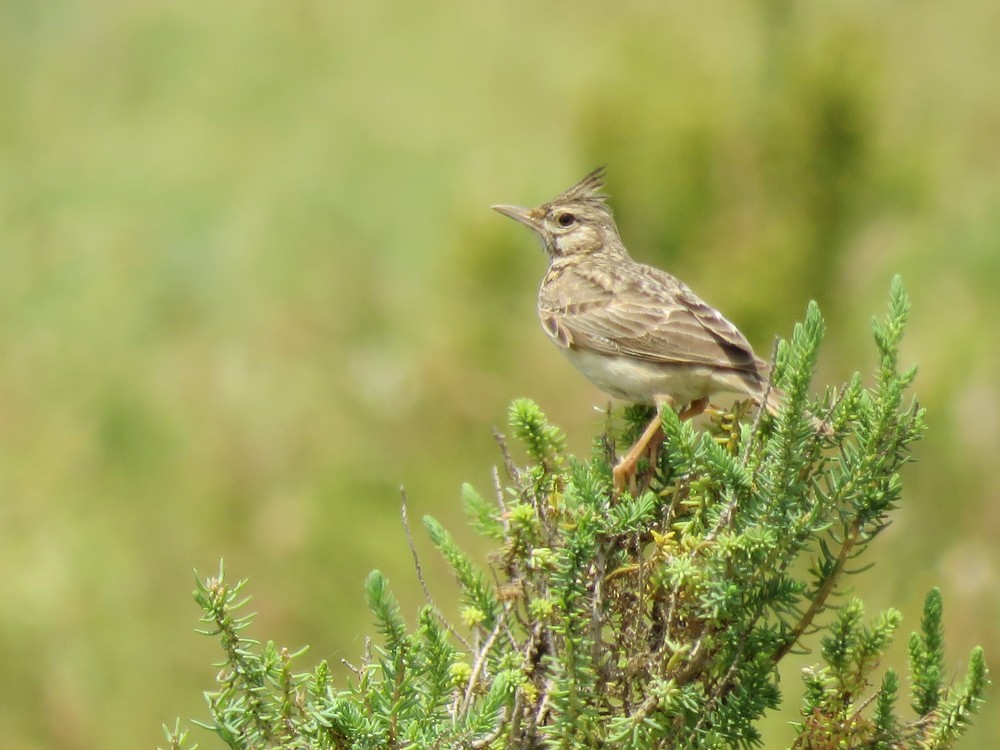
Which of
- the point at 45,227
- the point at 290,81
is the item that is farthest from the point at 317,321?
the point at 290,81

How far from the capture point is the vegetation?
2.47 metres

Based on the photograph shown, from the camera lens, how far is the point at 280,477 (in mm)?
9773

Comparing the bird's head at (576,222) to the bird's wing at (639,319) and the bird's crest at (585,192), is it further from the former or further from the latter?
the bird's wing at (639,319)

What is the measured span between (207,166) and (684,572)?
18.3 m

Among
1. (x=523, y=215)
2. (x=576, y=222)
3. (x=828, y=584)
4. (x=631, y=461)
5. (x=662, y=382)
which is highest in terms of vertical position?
(x=523, y=215)

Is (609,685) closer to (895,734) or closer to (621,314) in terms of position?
(895,734)

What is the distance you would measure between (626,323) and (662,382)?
532 mm

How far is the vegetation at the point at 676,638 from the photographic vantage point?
2.47 m

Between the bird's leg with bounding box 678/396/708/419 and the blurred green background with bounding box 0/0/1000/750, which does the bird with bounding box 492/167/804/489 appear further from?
the blurred green background with bounding box 0/0/1000/750

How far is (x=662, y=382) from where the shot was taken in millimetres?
4645

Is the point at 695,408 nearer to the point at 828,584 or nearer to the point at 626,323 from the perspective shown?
the point at 626,323

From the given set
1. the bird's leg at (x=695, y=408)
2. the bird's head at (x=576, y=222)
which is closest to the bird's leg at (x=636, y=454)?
the bird's leg at (x=695, y=408)

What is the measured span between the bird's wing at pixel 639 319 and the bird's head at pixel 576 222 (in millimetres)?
292

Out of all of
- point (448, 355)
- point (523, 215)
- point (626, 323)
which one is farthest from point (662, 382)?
point (448, 355)
